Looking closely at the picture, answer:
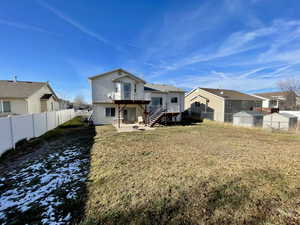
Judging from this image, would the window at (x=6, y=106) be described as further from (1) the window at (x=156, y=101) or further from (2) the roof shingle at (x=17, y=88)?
(1) the window at (x=156, y=101)

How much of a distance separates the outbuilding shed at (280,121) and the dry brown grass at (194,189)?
33.8 ft

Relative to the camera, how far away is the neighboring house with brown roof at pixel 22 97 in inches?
559

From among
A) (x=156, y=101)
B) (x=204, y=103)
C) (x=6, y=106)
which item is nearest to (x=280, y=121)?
(x=204, y=103)

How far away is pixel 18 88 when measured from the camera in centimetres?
1598

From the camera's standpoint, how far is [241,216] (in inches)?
91.4

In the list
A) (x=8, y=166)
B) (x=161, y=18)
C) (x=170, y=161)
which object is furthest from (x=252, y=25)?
(x=8, y=166)

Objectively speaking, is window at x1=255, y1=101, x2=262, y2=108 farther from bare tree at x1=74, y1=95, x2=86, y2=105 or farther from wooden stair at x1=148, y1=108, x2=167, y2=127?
bare tree at x1=74, y1=95, x2=86, y2=105

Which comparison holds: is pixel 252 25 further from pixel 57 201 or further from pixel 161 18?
pixel 57 201

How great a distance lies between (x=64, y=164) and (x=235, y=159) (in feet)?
21.1

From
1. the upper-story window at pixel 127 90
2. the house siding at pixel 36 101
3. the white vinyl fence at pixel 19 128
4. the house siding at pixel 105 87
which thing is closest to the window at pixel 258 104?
the house siding at pixel 105 87

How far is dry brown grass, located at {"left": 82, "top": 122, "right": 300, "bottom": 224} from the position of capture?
2336 mm

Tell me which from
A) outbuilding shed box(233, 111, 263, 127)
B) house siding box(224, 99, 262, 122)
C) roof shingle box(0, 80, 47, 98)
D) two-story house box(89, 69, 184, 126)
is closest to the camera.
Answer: outbuilding shed box(233, 111, 263, 127)

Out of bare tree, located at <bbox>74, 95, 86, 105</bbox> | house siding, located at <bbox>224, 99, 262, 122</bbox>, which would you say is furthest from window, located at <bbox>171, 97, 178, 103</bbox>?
bare tree, located at <bbox>74, 95, 86, 105</bbox>

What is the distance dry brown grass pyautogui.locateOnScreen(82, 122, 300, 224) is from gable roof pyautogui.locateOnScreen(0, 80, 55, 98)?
1648 cm
